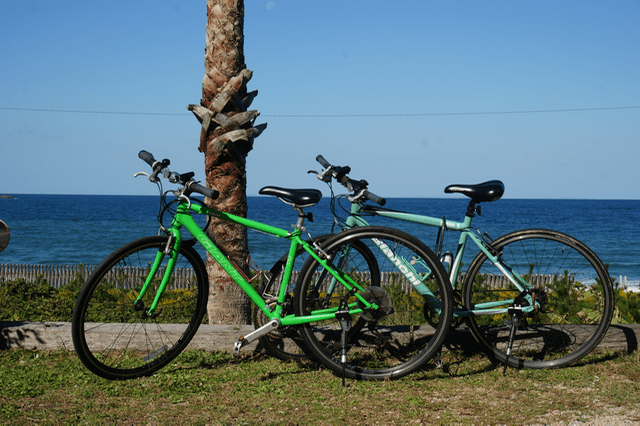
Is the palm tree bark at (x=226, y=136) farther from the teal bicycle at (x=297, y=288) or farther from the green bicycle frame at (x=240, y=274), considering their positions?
the green bicycle frame at (x=240, y=274)

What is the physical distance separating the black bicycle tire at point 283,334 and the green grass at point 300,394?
9 centimetres

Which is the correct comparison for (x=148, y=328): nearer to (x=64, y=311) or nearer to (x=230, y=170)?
(x=230, y=170)

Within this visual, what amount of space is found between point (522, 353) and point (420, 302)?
145 centimetres

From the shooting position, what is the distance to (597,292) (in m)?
5.57

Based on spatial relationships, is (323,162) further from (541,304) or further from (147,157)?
(541,304)

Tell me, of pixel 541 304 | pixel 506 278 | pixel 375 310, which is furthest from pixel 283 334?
pixel 541 304

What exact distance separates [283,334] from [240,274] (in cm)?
59

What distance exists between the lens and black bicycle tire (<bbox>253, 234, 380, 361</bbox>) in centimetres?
405

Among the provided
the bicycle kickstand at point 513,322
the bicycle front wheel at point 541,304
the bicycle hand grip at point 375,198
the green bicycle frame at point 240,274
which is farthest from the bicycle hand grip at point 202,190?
the bicycle kickstand at point 513,322

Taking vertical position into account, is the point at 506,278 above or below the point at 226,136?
below

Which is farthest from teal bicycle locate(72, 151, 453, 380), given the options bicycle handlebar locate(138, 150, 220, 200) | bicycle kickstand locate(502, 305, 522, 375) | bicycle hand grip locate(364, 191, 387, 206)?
bicycle kickstand locate(502, 305, 522, 375)

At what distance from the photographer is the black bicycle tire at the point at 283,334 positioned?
405 centimetres

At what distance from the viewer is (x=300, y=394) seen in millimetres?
3682

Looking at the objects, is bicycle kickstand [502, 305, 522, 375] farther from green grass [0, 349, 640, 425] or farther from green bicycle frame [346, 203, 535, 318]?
green grass [0, 349, 640, 425]
